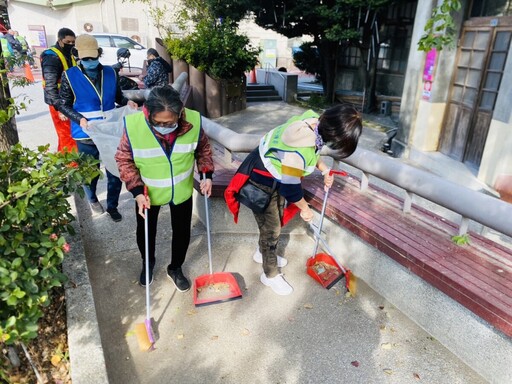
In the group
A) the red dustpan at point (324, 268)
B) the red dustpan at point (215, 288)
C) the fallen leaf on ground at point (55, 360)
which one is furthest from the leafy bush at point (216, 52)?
the fallen leaf on ground at point (55, 360)

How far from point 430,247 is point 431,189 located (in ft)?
1.61

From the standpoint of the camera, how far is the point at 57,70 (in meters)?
4.02

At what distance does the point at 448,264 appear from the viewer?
2.86 m

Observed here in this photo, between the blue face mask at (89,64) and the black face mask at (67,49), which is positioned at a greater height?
the black face mask at (67,49)

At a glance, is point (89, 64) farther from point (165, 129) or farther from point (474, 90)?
point (474, 90)

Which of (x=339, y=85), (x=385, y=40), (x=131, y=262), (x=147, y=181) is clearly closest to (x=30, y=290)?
(x=147, y=181)

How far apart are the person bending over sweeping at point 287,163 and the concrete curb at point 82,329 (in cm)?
128

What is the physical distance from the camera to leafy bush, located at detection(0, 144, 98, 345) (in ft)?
6.32

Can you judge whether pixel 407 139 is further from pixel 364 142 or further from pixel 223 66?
pixel 223 66

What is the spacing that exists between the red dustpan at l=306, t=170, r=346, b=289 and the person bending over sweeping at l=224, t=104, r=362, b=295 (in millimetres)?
279

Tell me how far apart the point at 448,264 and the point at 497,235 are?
271cm

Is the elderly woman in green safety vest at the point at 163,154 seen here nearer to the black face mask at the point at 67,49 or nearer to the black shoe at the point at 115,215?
the black shoe at the point at 115,215

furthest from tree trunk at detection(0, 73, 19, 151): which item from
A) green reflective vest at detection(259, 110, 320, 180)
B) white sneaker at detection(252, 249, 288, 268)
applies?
white sneaker at detection(252, 249, 288, 268)

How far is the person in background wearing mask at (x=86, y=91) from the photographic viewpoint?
3.73 m
